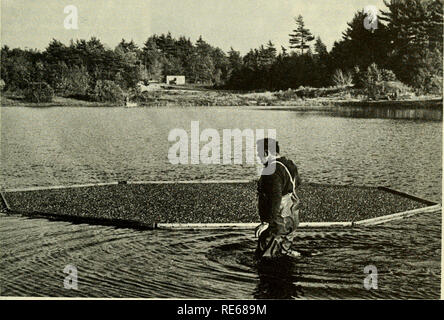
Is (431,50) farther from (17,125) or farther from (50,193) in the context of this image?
(17,125)

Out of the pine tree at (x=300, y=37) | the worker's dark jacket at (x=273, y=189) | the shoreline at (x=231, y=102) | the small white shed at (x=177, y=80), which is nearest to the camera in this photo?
the worker's dark jacket at (x=273, y=189)

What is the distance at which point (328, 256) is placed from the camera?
8047 millimetres

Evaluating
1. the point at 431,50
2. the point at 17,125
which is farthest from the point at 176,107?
the point at 431,50

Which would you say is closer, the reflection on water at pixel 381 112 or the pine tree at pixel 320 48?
the pine tree at pixel 320 48

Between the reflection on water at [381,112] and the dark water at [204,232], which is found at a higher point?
the reflection on water at [381,112]

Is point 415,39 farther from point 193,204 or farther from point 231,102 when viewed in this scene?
point 193,204

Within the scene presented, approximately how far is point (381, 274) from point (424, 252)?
105 cm

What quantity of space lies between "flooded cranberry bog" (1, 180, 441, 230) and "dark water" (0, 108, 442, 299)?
350mm

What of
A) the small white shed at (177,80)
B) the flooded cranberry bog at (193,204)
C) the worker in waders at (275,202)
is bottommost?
the flooded cranberry bog at (193,204)

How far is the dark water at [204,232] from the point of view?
735 centimetres

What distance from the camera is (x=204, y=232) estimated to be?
9.41 metres

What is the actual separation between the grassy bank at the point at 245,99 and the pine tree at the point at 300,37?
2.49 m

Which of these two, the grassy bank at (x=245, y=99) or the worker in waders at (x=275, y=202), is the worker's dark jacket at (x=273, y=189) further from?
the grassy bank at (x=245, y=99)

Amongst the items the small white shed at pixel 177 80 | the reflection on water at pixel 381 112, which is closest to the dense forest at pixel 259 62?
the small white shed at pixel 177 80
